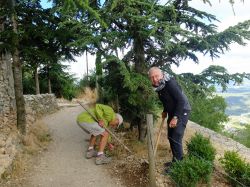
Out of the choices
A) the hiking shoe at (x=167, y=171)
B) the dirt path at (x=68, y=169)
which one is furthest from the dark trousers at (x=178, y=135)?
the dirt path at (x=68, y=169)

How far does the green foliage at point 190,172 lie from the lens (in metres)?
7.10

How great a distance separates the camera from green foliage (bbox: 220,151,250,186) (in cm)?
790

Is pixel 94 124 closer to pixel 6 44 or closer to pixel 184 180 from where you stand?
pixel 184 180

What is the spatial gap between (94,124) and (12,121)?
167 inches

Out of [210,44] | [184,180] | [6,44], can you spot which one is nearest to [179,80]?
[210,44]

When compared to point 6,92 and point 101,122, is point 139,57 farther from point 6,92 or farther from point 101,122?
point 6,92

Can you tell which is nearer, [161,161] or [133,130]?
[161,161]

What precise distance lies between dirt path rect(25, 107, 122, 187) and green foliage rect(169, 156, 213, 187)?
1.25m

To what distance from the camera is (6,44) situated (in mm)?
9648

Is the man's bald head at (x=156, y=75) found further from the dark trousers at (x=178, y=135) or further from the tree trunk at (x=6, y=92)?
the tree trunk at (x=6, y=92)

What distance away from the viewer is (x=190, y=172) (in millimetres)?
7070

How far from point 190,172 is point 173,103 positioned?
58.0 inches

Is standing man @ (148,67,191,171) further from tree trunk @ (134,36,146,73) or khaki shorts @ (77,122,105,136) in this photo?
tree trunk @ (134,36,146,73)

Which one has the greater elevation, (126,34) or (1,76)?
(126,34)
